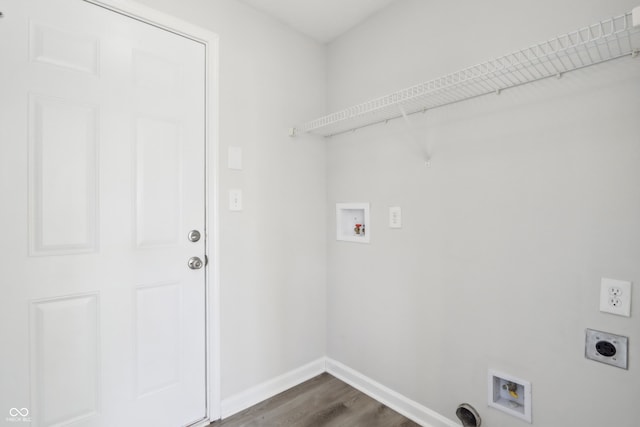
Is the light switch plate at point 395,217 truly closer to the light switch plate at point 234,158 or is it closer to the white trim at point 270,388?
the light switch plate at point 234,158

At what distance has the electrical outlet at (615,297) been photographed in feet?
3.55

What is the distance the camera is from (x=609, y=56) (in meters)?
1.10

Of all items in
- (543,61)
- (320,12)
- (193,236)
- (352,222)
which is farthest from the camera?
(352,222)

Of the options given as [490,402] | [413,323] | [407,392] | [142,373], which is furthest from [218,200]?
[490,402]

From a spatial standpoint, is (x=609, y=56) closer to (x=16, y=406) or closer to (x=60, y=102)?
(x=60, y=102)

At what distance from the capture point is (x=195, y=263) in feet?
5.39

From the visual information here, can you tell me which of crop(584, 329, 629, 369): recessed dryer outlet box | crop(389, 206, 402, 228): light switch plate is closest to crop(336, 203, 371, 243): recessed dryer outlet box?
crop(389, 206, 402, 228): light switch plate

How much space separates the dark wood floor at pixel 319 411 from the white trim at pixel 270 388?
3 centimetres

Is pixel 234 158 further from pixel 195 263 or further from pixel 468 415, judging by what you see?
pixel 468 415

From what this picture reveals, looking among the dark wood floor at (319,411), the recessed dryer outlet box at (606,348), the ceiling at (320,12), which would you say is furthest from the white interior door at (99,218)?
the recessed dryer outlet box at (606,348)

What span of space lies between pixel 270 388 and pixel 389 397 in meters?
0.75

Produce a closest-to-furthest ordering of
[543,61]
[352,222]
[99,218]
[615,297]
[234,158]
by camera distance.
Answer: [615,297], [543,61], [99,218], [234,158], [352,222]

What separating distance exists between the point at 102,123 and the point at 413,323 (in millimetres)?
1888

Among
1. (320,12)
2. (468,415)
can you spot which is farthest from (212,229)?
(468,415)
